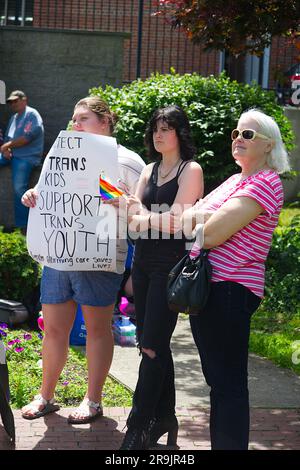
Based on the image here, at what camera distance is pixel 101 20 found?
13.4 meters

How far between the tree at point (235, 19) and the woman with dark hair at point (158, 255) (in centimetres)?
139

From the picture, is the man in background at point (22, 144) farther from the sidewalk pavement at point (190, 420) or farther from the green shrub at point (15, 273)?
the sidewalk pavement at point (190, 420)

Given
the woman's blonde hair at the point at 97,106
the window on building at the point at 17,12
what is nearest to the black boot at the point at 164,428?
the woman's blonde hair at the point at 97,106

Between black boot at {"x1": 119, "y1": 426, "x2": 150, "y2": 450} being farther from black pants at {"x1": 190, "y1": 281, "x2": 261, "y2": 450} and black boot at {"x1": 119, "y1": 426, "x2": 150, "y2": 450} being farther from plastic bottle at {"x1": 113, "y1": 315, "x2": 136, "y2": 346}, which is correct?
plastic bottle at {"x1": 113, "y1": 315, "x2": 136, "y2": 346}

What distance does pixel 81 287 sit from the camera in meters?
5.04

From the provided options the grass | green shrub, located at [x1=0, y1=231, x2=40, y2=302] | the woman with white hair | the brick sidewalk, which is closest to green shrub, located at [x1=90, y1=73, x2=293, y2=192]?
green shrub, located at [x1=0, y1=231, x2=40, y2=302]

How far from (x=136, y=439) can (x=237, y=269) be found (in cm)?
110

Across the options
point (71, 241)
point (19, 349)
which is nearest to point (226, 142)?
point (19, 349)

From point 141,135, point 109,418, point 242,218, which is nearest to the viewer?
point 242,218

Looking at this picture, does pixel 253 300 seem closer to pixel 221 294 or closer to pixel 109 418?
pixel 221 294

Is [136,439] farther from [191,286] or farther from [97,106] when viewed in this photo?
[97,106]

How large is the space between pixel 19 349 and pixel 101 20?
821 centimetres

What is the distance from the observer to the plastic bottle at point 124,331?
680cm

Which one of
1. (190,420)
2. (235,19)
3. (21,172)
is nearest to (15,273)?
(190,420)
